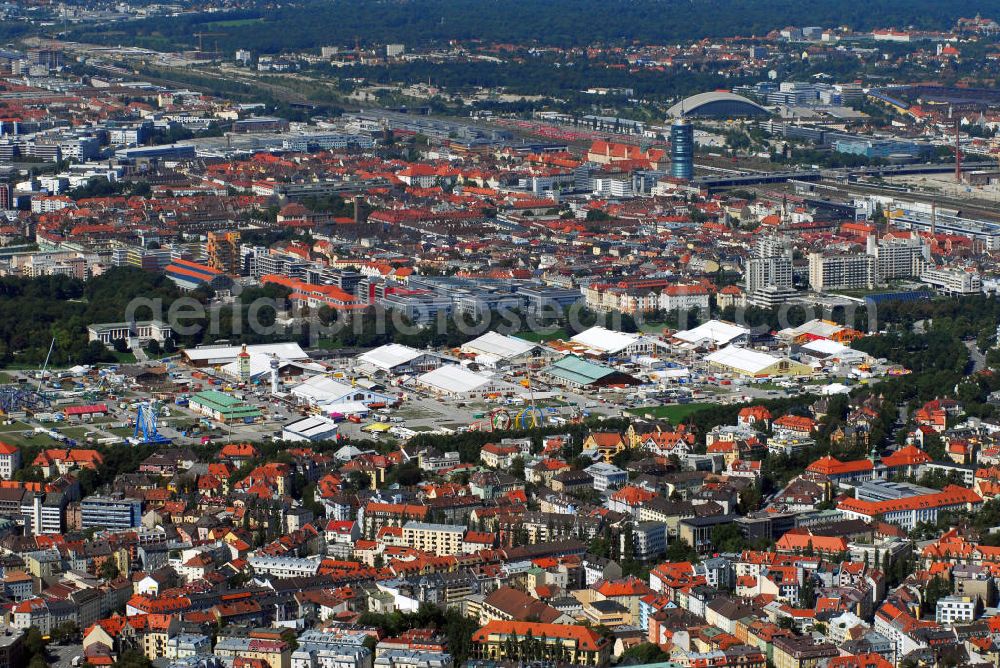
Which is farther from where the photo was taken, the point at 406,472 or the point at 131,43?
the point at 131,43

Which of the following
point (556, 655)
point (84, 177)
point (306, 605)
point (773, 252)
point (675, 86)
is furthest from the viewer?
point (675, 86)

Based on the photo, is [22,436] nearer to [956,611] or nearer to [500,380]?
[500,380]

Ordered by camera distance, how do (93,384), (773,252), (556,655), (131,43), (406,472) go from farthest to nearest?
1. (131,43)
2. (773,252)
3. (93,384)
4. (406,472)
5. (556,655)

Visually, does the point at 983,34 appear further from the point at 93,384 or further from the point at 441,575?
the point at 441,575

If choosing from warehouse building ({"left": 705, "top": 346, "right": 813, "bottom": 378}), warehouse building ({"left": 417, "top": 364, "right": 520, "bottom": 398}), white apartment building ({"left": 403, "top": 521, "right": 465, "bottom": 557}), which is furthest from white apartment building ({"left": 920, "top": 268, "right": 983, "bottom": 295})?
white apartment building ({"left": 403, "top": 521, "right": 465, "bottom": 557})

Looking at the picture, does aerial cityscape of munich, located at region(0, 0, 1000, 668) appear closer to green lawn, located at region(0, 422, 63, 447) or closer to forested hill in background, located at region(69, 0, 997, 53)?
green lawn, located at region(0, 422, 63, 447)

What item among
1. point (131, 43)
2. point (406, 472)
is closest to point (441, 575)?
point (406, 472)
